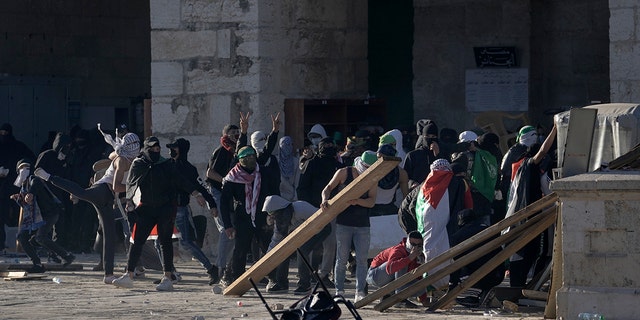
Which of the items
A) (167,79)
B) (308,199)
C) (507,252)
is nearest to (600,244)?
(507,252)

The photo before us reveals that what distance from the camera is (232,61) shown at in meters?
17.6

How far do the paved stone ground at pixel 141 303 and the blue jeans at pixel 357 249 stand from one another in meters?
0.48

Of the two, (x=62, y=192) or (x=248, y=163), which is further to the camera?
(x=62, y=192)

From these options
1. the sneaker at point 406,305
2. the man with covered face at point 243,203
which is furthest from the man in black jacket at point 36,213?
the sneaker at point 406,305

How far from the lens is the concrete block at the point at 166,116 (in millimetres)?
18000

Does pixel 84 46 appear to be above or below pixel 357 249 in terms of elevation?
above

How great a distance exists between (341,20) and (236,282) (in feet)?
18.9

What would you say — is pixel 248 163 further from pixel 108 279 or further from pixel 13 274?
pixel 13 274

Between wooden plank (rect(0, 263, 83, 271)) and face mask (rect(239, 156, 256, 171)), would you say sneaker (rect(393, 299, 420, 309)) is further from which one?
wooden plank (rect(0, 263, 83, 271))

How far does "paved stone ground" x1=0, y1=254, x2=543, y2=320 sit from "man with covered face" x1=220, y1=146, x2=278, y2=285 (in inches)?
15.9

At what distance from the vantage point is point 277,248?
13.3m

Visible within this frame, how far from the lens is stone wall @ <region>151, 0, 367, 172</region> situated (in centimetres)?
1748

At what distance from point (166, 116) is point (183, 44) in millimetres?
911

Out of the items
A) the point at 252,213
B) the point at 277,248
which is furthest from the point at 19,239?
the point at 277,248
